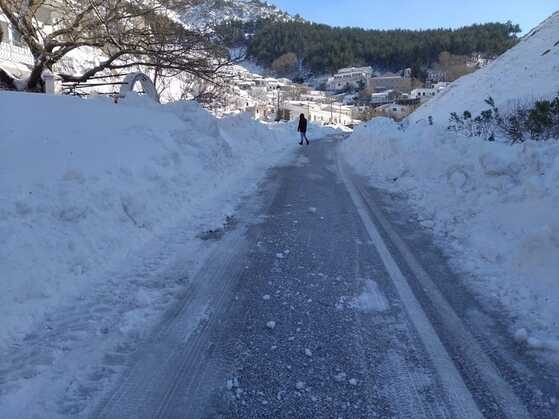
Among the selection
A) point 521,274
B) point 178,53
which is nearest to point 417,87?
point 178,53

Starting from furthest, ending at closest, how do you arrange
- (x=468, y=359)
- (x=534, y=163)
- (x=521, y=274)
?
(x=534, y=163) < (x=521, y=274) < (x=468, y=359)

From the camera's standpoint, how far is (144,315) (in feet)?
13.6

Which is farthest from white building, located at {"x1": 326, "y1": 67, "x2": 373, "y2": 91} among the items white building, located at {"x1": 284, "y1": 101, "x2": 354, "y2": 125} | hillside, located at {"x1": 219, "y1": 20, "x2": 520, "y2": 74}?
white building, located at {"x1": 284, "y1": 101, "x2": 354, "y2": 125}

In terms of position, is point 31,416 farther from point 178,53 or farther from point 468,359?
point 178,53

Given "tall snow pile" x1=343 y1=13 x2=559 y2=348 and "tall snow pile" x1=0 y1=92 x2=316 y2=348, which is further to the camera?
"tall snow pile" x1=343 y1=13 x2=559 y2=348

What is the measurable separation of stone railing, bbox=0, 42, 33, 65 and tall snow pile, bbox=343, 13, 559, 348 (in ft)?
67.8

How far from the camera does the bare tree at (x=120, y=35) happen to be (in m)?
13.2

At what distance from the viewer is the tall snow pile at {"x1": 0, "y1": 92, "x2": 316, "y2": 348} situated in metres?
4.50

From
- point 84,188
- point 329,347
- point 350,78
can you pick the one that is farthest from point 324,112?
point 329,347

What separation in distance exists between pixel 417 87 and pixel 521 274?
126 m

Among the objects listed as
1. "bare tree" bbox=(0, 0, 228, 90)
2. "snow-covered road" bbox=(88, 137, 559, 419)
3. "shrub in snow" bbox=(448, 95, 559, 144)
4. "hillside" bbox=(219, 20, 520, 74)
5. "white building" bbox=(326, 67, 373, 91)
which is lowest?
"snow-covered road" bbox=(88, 137, 559, 419)

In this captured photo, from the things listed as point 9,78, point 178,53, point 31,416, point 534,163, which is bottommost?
point 31,416

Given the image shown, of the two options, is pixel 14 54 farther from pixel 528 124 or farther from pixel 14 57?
pixel 528 124

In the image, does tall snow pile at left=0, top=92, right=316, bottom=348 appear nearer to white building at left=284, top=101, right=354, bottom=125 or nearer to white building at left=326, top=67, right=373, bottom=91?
white building at left=284, top=101, right=354, bottom=125
